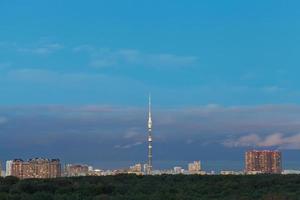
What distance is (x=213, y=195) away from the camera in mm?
29859

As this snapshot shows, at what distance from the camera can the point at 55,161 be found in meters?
59.5

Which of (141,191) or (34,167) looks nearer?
(141,191)

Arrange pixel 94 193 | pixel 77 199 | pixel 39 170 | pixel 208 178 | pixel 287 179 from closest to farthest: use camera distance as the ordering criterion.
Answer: pixel 77 199 → pixel 94 193 → pixel 287 179 → pixel 208 178 → pixel 39 170

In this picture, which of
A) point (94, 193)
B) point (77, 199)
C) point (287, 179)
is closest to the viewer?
point (77, 199)

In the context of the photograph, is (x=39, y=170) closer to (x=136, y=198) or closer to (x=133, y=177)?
(x=133, y=177)

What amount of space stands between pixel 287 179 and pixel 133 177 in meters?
11.1

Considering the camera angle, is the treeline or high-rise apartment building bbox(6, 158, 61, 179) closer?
the treeline

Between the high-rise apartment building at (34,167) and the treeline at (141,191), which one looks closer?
the treeline at (141,191)

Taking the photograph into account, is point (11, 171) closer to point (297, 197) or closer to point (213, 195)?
point (213, 195)

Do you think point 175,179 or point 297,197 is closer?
point 297,197

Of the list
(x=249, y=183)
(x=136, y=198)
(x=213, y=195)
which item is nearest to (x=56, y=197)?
(x=136, y=198)

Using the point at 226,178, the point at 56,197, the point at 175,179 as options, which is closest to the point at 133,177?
the point at 175,179

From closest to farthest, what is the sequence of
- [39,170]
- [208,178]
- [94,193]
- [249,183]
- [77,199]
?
[77,199], [94,193], [249,183], [208,178], [39,170]

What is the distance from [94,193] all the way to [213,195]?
614cm
